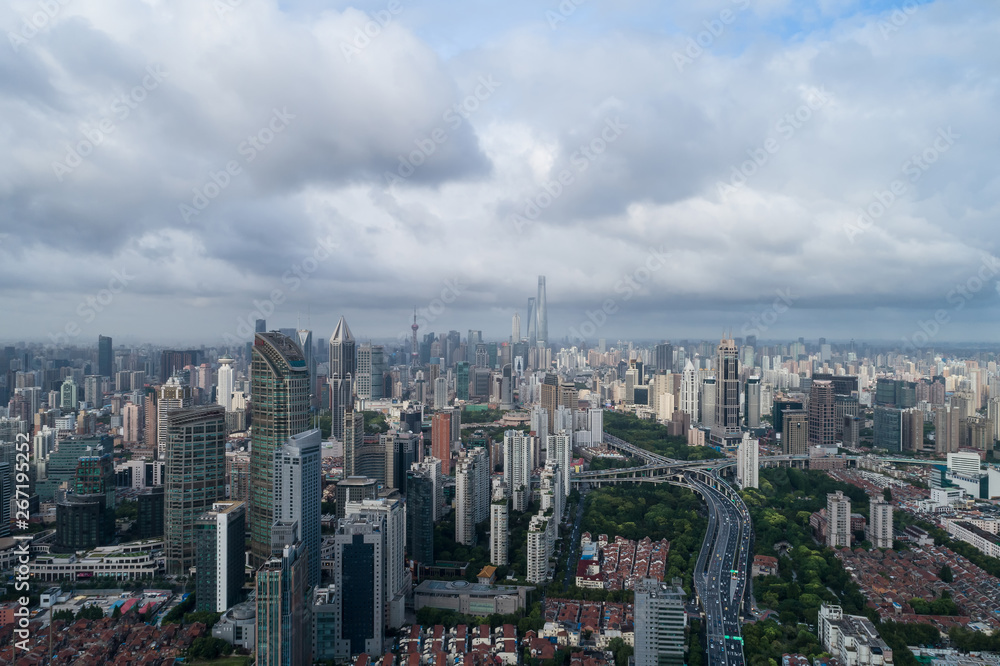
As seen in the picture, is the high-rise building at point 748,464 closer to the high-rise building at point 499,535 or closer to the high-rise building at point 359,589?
the high-rise building at point 499,535

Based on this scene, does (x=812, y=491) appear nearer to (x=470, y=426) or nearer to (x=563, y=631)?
(x=563, y=631)

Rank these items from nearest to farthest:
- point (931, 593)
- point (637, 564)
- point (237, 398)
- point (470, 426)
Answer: point (931, 593), point (637, 564), point (237, 398), point (470, 426)

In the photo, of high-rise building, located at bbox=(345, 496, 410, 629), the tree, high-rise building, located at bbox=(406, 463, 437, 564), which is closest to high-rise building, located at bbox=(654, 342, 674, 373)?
high-rise building, located at bbox=(406, 463, 437, 564)

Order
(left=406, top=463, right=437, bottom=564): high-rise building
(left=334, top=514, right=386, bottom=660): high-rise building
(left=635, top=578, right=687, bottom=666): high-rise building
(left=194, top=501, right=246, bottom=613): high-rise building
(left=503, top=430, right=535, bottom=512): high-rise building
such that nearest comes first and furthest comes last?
(left=635, top=578, right=687, bottom=666): high-rise building → (left=334, top=514, right=386, bottom=660): high-rise building → (left=194, top=501, right=246, bottom=613): high-rise building → (left=406, top=463, right=437, bottom=564): high-rise building → (left=503, top=430, right=535, bottom=512): high-rise building

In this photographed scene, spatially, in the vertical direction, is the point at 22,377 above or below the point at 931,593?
above

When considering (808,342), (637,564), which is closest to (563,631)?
(637,564)

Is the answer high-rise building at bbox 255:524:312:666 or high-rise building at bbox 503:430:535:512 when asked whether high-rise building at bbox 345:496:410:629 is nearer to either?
high-rise building at bbox 255:524:312:666
